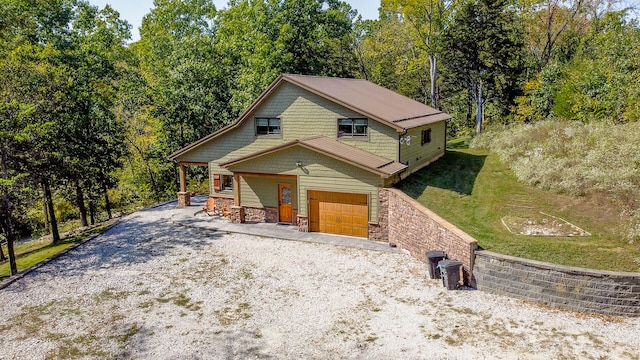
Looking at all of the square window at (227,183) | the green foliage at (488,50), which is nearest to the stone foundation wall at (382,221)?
the square window at (227,183)

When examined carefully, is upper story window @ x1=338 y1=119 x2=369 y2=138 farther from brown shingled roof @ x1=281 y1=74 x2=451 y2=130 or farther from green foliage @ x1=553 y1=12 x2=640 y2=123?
green foliage @ x1=553 y1=12 x2=640 y2=123

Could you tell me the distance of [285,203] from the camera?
21672 millimetres

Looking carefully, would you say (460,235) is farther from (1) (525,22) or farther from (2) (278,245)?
(1) (525,22)

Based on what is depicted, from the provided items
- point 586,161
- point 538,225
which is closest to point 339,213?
point 538,225

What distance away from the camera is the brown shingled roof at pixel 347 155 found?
1812 cm

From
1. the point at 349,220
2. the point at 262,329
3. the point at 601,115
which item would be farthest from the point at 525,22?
the point at 262,329

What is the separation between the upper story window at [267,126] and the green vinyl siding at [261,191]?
2.54 meters

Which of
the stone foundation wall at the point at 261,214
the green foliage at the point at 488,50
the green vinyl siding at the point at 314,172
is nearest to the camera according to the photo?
the green vinyl siding at the point at 314,172

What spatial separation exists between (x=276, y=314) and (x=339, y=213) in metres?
7.60

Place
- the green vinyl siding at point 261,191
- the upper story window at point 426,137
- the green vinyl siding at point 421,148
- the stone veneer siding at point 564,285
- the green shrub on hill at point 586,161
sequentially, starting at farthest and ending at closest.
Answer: the upper story window at point 426,137 → the green vinyl siding at point 421,148 → the green vinyl siding at point 261,191 → the green shrub on hill at point 586,161 → the stone veneer siding at point 564,285

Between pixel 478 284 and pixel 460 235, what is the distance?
5.43ft

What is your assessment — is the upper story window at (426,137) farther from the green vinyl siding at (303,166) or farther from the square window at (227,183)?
the square window at (227,183)

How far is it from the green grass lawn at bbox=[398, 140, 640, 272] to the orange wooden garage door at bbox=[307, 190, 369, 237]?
2.35 metres

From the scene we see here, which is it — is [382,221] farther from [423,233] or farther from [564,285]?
[564,285]
